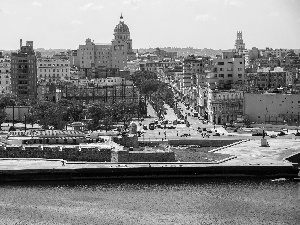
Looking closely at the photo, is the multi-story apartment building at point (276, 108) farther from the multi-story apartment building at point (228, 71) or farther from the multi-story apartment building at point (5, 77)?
the multi-story apartment building at point (5, 77)

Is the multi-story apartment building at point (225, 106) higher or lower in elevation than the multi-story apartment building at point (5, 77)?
lower

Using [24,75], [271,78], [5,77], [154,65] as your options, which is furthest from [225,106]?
[154,65]

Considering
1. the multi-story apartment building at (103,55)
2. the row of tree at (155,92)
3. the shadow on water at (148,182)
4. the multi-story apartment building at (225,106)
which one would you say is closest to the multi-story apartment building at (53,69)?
the row of tree at (155,92)

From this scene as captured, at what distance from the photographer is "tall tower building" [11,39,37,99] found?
3885 inches

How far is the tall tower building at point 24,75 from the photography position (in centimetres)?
9869

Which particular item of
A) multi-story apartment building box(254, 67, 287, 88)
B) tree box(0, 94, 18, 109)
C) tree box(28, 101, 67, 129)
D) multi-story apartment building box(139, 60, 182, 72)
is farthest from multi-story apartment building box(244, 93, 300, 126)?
multi-story apartment building box(139, 60, 182, 72)

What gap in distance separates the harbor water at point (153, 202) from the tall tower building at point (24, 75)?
45.2m

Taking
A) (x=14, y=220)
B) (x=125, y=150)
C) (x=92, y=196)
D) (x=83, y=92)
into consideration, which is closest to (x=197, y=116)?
(x=83, y=92)

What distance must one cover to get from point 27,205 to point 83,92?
51394 mm

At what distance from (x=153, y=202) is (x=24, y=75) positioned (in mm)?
52936

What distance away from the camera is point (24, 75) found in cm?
9900

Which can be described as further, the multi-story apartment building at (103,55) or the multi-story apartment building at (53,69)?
the multi-story apartment building at (103,55)

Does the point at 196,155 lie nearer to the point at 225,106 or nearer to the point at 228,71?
the point at 225,106

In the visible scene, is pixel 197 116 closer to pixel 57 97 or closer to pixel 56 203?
pixel 57 97
